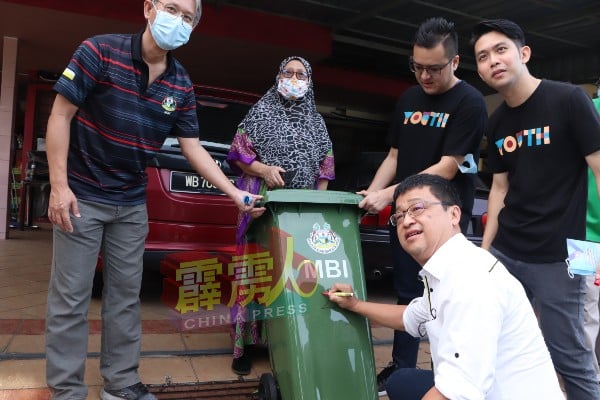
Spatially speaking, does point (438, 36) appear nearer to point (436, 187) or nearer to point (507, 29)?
point (507, 29)

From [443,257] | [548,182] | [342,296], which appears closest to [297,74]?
[342,296]

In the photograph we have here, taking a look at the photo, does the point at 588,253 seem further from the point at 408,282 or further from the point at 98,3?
the point at 98,3

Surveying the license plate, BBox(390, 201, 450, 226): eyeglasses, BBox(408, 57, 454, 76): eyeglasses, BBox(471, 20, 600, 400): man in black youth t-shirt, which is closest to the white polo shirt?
BBox(390, 201, 450, 226): eyeglasses

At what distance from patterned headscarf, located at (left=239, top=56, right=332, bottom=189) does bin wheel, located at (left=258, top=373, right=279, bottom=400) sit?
3.31 feet

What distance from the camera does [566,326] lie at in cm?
203

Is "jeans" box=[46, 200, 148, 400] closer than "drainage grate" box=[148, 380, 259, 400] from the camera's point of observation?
Yes

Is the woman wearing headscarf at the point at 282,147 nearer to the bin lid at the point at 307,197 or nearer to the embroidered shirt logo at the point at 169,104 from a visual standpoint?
the bin lid at the point at 307,197

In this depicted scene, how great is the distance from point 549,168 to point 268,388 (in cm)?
158

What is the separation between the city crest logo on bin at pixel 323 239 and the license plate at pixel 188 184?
1.52 meters

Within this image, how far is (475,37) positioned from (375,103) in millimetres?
9826

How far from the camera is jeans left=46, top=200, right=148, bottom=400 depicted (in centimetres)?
216

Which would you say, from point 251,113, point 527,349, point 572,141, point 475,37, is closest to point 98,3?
point 251,113

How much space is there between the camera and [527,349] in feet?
4.62

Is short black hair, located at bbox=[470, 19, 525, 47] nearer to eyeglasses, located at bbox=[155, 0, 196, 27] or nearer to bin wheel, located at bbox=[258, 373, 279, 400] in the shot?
eyeglasses, located at bbox=[155, 0, 196, 27]
